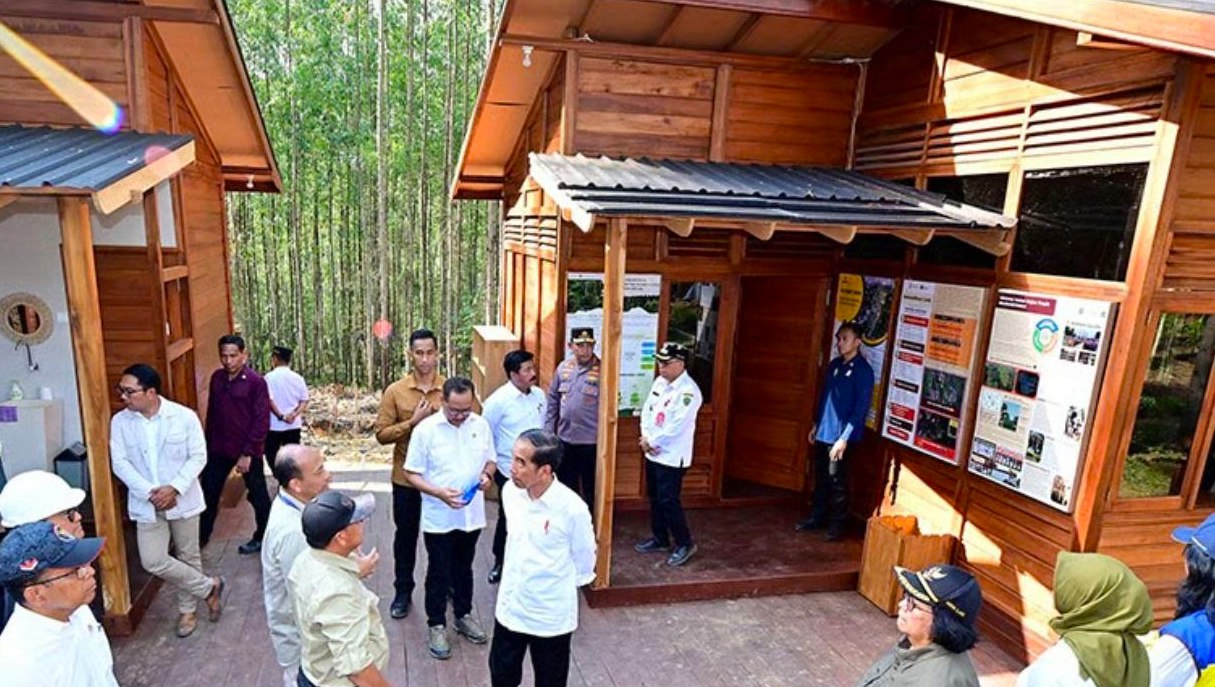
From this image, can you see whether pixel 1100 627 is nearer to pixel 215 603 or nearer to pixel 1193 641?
pixel 1193 641

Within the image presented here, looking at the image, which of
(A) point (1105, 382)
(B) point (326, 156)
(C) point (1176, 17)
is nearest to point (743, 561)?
(A) point (1105, 382)

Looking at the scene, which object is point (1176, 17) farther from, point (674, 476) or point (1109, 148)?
point (674, 476)

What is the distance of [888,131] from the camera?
5.54 m

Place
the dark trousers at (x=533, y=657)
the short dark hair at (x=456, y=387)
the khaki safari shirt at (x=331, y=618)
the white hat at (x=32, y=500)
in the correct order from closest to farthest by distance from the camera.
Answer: the khaki safari shirt at (x=331, y=618) < the white hat at (x=32, y=500) < the dark trousers at (x=533, y=657) < the short dark hair at (x=456, y=387)

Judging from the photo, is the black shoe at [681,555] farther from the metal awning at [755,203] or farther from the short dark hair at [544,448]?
the short dark hair at [544,448]

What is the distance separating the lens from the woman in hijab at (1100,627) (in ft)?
6.53

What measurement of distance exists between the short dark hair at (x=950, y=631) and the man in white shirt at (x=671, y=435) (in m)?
2.83

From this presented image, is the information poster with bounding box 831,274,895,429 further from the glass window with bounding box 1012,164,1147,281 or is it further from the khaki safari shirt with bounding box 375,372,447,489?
the khaki safari shirt with bounding box 375,372,447,489

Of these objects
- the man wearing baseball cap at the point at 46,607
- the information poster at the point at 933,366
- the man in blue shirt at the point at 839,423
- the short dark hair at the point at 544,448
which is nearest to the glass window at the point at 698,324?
the man in blue shirt at the point at 839,423

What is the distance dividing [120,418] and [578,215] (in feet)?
9.76

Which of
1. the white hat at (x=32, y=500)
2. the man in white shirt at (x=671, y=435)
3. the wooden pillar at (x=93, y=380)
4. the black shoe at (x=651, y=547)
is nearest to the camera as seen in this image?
the white hat at (x=32, y=500)

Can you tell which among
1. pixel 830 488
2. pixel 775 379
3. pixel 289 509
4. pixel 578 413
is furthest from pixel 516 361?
pixel 830 488

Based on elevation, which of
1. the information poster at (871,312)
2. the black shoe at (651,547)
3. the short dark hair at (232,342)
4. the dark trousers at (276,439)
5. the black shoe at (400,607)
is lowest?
the black shoe at (400,607)

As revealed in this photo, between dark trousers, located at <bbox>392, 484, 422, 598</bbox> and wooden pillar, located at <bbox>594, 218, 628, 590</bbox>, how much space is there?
1198 mm
